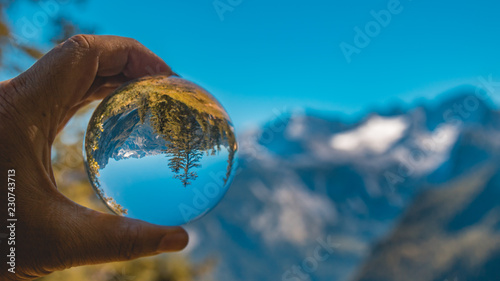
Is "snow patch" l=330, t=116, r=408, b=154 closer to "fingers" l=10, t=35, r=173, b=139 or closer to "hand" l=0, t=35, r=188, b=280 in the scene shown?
"fingers" l=10, t=35, r=173, b=139

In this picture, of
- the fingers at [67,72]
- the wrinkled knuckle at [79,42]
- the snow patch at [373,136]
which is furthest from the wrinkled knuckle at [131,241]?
the snow patch at [373,136]

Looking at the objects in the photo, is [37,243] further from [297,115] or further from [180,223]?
[297,115]

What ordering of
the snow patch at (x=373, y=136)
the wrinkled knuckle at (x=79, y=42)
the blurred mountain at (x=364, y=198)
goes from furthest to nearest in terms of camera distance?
the snow patch at (x=373, y=136) → the blurred mountain at (x=364, y=198) → the wrinkled knuckle at (x=79, y=42)

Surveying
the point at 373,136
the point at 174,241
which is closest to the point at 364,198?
the point at 373,136

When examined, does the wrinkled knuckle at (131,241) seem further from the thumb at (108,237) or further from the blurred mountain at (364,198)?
the blurred mountain at (364,198)

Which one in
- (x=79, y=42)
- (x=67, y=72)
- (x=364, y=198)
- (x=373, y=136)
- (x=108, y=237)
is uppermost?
(x=373, y=136)

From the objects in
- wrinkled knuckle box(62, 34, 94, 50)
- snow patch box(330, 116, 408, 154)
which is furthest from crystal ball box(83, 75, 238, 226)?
snow patch box(330, 116, 408, 154)

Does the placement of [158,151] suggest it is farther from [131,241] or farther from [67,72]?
[67,72]

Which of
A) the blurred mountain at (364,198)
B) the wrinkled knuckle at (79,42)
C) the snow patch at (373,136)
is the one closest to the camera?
the wrinkled knuckle at (79,42)

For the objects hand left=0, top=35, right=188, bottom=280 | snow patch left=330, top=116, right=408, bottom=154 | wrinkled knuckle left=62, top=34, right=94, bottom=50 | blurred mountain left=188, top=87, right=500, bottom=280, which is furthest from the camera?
snow patch left=330, top=116, right=408, bottom=154
